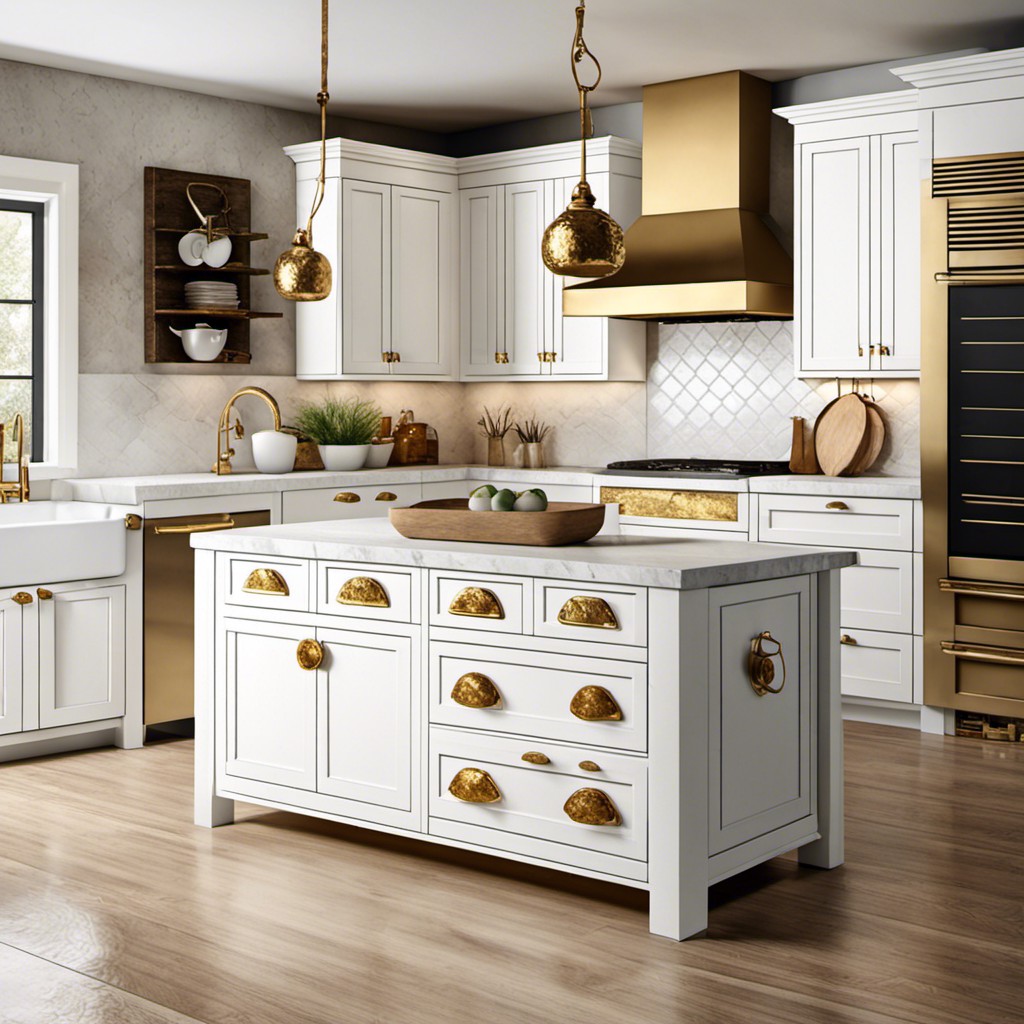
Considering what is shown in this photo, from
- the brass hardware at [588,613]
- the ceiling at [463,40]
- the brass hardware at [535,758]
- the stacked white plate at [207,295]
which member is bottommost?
the brass hardware at [535,758]

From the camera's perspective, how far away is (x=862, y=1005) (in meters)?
2.82

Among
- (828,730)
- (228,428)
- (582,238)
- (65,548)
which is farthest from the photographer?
(228,428)

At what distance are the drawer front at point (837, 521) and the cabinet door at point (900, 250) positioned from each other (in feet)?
1.95

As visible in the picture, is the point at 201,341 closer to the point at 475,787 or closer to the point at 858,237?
the point at 858,237

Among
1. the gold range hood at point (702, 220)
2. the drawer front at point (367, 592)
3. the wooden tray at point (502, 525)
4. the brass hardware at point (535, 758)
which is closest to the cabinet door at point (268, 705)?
the drawer front at point (367, 592)

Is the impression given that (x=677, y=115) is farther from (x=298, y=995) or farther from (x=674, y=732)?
(x=298, y=995)

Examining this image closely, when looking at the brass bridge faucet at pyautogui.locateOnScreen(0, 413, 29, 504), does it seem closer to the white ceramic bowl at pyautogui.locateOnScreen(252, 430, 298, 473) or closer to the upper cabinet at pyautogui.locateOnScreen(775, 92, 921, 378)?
the white ceramic bowl at pyautogui.locateOnScreen(252, 430, 298, 473)

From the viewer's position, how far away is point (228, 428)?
6180 millimetres

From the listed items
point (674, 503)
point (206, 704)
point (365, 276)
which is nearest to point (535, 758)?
point (206, 704)

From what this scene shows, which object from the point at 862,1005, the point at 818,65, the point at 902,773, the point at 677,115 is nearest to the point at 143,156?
the point at 677,115

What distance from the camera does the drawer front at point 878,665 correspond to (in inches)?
213

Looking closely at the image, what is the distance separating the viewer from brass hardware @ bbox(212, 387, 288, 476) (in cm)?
605

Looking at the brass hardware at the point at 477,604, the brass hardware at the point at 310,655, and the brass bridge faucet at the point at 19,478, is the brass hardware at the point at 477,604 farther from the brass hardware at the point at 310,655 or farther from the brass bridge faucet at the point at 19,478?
the brass bridge faucet at the point at 19,478

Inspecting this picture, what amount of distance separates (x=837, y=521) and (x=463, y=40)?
236 cm
